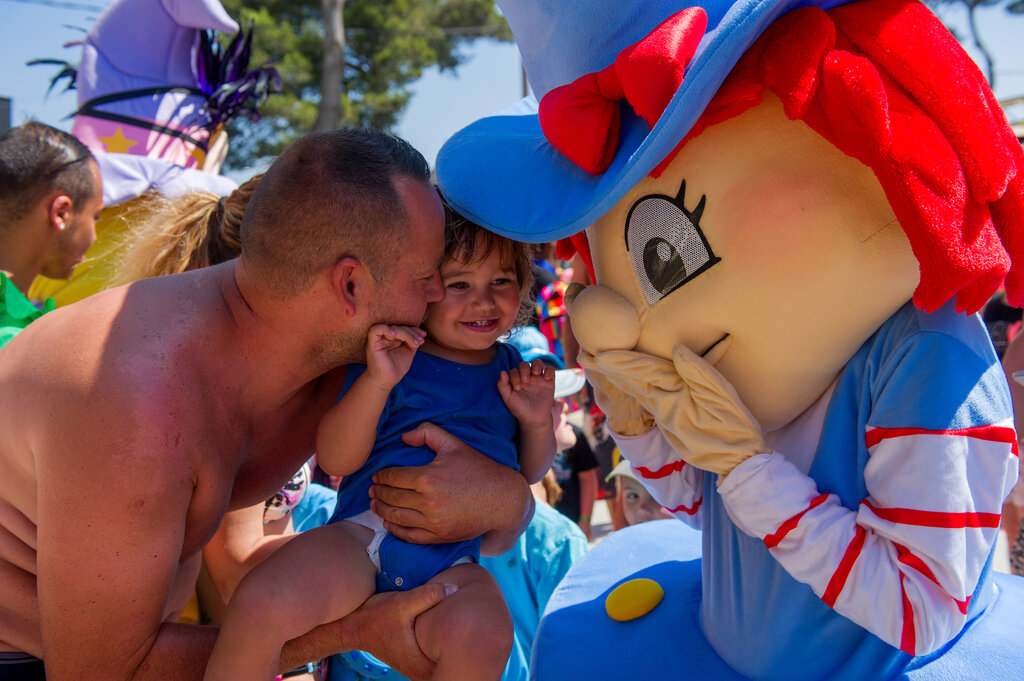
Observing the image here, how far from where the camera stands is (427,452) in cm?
196

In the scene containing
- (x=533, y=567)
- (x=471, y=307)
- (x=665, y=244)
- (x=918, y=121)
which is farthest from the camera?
(x=533, y=567)

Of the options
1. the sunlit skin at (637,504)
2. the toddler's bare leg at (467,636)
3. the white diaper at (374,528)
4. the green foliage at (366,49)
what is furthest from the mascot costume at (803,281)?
the green foliage at (366,49)

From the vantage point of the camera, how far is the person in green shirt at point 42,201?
3.15 m

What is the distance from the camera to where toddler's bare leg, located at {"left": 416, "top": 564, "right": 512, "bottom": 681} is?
1.61 metres

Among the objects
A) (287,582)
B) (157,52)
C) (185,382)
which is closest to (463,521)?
(287,582)

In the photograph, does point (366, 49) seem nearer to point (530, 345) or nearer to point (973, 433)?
point (530, 345)

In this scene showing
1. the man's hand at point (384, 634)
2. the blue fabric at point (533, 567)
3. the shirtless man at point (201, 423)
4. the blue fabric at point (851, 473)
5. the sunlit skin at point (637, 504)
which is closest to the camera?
the blue fabric at point (851, 473)

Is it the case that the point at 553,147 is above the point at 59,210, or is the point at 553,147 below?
above

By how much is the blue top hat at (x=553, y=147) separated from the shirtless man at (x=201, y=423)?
241 mm

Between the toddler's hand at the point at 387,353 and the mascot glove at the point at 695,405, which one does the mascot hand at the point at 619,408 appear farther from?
the toddler's hand at the point at 387,353

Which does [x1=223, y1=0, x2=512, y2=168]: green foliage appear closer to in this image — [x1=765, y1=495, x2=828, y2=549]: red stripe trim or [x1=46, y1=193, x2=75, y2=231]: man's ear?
[x1=46, y1=193, x2=75, y2=231]: man's ear

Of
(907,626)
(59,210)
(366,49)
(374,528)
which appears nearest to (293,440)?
(374,528)

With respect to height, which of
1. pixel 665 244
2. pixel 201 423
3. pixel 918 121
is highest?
pixel 918 121

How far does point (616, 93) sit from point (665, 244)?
28 centimetres
